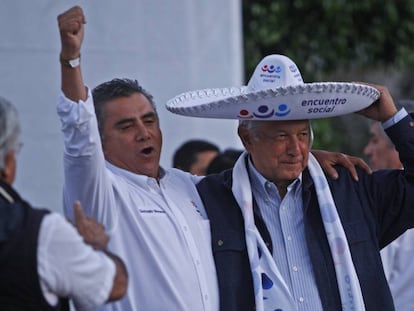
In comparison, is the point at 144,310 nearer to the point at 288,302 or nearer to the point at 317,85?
the point at 288,302

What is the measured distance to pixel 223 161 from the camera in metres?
6.16

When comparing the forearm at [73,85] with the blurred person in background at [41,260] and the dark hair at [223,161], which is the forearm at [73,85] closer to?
the blurred person in background at [41,260]

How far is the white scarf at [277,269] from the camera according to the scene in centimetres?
404

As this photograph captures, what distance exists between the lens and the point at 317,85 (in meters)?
4.02

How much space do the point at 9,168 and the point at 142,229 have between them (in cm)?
88

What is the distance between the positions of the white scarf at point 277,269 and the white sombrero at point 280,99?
317 mm

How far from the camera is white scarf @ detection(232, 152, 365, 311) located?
4039mm

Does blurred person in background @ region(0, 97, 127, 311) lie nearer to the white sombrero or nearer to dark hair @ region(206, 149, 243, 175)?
the white sombrero

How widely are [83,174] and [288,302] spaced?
914mm

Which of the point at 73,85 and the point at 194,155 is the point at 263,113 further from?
the point at 194,155

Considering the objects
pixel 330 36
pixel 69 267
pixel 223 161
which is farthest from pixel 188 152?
pixel 330 36

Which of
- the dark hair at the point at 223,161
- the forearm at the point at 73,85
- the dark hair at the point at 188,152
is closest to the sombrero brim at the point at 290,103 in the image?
the forearm at the point at 73,85

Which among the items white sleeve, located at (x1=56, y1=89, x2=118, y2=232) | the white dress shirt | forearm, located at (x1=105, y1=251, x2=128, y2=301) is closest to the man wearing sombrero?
the white dress shirt

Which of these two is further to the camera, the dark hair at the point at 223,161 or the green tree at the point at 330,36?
the green tree at the point at 330,36
